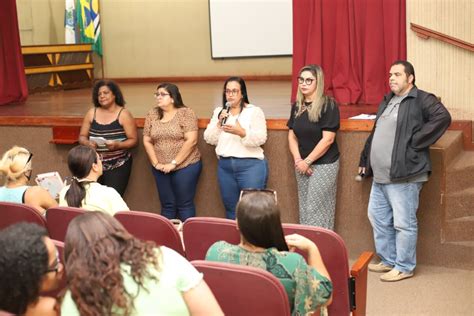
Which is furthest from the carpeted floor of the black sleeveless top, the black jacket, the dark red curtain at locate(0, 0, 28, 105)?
the dark red curtain at locate(0, 0, 28, 105)

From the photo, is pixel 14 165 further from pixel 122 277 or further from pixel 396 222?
pixel 396 222

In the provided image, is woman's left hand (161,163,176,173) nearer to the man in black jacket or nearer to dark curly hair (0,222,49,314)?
the man in black jacket

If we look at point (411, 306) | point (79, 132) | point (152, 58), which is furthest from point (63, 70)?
point (411, 306)

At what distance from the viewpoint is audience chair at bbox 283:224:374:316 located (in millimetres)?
3029

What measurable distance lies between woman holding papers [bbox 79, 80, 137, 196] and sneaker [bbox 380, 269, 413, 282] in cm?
213

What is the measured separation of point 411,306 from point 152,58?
8.62 m

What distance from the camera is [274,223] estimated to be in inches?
97.7

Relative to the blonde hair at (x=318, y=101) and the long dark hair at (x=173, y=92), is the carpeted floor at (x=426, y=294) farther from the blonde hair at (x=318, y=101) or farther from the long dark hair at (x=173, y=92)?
the long dark hair at (x=173, y=92)

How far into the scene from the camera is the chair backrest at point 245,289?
2326 mm

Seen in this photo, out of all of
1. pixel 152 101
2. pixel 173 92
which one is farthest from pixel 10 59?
pixel 173 92

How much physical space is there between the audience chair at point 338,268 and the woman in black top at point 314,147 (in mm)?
→ 1743

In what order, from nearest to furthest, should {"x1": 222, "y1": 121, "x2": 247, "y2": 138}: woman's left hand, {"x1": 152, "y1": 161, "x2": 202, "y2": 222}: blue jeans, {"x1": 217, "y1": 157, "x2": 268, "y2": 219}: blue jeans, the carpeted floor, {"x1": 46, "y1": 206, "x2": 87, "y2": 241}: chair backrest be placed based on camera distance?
{"x1": 46, "y1": 206, "x2": 87, "y2": 241}: chair backrest
the carpeted floor
{"x1": 222, "y1": 121, "x2": 247, "y2": 138}: woman's left hand
{"x1": 217, "y1": 157, "x2": 268, "y2": 219}: blue jeans
{"x1": 152, "y1": 161, "x2": 202, "y2": 222}: blue jeans

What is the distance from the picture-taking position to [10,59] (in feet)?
26.9

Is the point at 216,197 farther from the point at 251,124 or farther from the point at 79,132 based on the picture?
the point at 79,132
